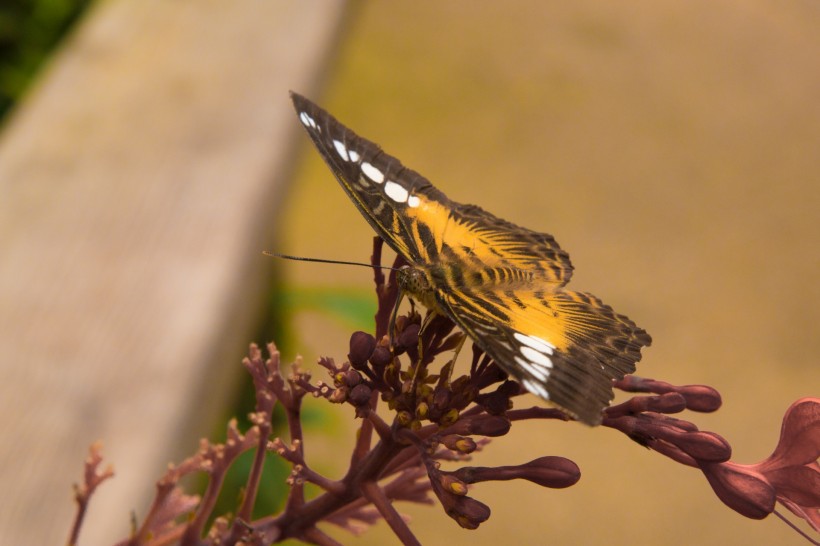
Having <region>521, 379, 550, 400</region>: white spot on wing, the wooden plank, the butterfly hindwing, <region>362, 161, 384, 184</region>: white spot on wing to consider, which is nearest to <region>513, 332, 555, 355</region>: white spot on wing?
the butterfly hindwing

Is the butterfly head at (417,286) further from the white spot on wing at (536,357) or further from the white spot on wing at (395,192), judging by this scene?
the white spot on wing at (395,192)

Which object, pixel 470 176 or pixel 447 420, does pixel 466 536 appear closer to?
pixel 470 176

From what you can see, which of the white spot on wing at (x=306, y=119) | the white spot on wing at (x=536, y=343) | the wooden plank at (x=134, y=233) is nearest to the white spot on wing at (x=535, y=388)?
the white spot on wing at (x=536, y=343)

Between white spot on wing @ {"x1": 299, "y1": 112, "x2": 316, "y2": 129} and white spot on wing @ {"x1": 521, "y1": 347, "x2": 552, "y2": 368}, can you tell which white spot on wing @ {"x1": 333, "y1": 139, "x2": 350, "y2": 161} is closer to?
white spot on wing @ {"x1": 299, "y1": 112, "x2": 316, "y2": 129}

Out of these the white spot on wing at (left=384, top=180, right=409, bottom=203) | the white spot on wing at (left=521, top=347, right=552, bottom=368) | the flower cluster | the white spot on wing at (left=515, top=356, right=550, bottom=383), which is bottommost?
the flower cluster

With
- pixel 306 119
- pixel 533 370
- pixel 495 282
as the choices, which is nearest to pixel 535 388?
pixel 533 370

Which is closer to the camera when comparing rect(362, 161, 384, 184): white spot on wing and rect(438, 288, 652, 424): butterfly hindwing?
rect(438, 288, 652, 424): butterfly hindwing
